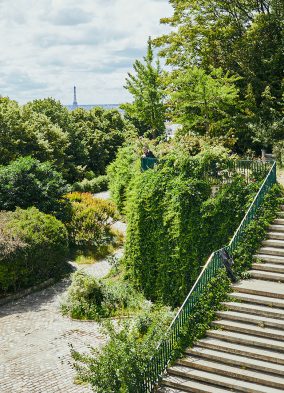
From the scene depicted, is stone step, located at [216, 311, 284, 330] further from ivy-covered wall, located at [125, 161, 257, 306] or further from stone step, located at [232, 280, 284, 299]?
ivy-covered wall, located at [125, 161, 257, 306]

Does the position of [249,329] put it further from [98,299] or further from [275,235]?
[98,299]

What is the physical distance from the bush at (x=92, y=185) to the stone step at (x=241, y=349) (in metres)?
32.9

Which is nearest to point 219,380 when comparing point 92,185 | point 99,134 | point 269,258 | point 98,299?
point 269,258

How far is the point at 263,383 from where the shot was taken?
34.8ft

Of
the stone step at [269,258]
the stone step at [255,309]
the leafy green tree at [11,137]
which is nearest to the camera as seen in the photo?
the stone step at [255,309]

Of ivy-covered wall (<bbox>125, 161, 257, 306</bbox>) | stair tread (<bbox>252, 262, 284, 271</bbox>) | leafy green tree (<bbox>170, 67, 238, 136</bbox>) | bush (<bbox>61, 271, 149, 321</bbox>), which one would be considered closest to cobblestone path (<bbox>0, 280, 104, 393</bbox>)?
bush (<bbox>61, 271, 149, 321</bbox>)

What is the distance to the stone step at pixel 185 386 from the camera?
1076 cm

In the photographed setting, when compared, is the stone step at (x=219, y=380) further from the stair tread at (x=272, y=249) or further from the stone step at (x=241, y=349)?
the stair tread at (x=272, y=249)

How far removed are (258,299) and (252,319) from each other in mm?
706

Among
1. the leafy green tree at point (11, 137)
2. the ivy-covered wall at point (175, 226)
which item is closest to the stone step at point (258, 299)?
the ivy-covered wall at point (175, 226)

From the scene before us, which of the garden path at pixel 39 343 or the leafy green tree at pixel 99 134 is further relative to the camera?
the leafy green tree at pixel 99 134

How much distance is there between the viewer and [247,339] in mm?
11734

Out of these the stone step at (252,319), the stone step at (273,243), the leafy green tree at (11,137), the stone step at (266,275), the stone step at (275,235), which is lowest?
the stone step at (252,319)

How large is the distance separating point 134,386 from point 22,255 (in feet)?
37.4
